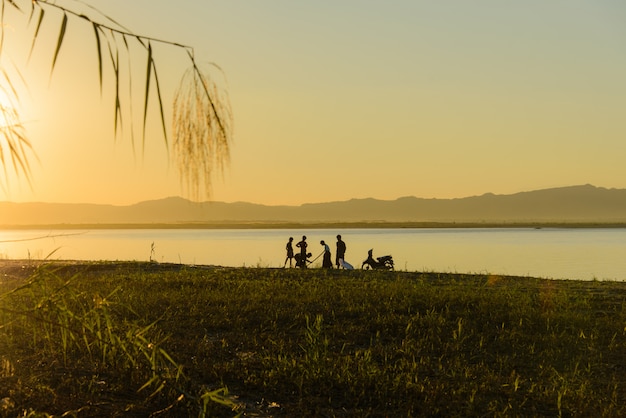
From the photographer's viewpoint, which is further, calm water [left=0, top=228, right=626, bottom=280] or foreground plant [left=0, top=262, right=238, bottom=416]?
calm water [left=0, top=228, right=626, bottom=280]

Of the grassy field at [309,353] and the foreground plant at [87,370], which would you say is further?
the grassy field at [309,353]

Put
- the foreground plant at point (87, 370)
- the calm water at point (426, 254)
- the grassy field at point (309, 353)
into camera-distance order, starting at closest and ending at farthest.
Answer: the foreground plant at point (87, 370), the grassy field at point (309, 353), the calm water at point (426, 254)

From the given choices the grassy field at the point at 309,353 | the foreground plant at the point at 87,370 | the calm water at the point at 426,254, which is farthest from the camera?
the calm water at the point at 426,254

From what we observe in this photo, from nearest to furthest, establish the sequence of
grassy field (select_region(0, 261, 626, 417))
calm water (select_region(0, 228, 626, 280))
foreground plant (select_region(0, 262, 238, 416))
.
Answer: foreground plant (select_region(0, 262, 238, 416)) < grassy field (select_region(0, 261, 626, 417)) < calm water (select_region(0, 228, 626, 280))

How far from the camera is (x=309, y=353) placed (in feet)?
29.1

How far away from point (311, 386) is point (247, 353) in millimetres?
2415

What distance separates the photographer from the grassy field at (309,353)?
6.00 m

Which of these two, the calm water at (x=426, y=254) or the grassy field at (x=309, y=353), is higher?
the grassy field at (x=309, y=353)

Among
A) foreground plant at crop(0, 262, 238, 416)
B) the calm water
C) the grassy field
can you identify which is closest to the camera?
foreground plant at crop(0, 262, 238, 416)

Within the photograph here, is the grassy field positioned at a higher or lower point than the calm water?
higher

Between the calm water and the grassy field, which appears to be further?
the calm water

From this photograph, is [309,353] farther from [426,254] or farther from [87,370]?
[426,254]

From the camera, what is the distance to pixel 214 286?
19.2 meters

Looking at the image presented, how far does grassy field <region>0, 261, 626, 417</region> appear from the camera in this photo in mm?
6000
